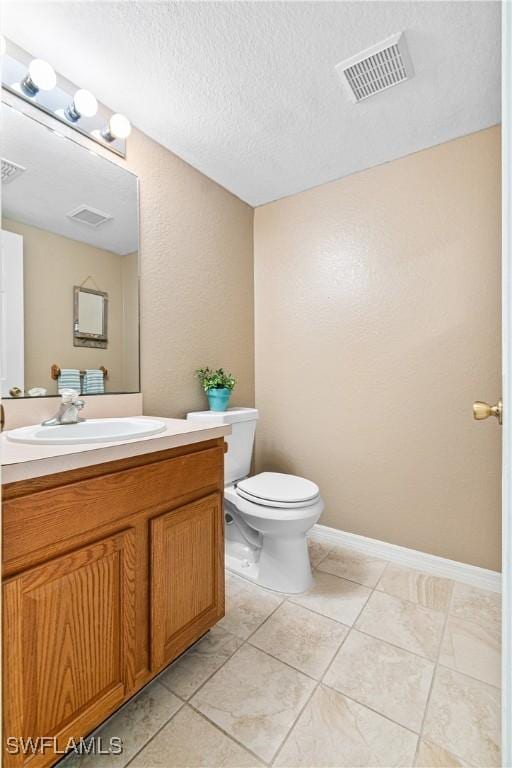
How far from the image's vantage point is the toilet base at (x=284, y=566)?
1757mm

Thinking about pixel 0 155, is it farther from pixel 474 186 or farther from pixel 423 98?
pixel 474 186

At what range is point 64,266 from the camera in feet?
4.89

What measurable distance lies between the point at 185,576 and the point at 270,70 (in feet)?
6.32

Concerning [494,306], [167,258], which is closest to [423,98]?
[494,306]

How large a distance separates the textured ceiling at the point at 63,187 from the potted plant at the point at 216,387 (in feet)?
2.49

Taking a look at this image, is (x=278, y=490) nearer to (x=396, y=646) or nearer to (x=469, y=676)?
(x=396, y=646)

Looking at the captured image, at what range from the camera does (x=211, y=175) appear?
7.10ft

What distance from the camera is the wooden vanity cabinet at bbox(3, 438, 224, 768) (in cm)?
83

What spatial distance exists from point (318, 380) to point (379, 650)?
1.37 metres

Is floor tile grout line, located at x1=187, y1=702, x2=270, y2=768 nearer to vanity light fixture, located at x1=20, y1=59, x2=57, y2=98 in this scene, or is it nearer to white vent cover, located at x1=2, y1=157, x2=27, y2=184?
white vent cover, located at x1=2, y1=157, x2=27, y2=184

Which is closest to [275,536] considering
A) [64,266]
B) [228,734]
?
[228,734]

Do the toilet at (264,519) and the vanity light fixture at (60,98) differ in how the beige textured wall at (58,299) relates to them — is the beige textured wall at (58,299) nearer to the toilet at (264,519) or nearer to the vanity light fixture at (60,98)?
the vanity light fixture at (60,98)

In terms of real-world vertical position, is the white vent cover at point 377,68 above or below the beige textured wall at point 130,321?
above

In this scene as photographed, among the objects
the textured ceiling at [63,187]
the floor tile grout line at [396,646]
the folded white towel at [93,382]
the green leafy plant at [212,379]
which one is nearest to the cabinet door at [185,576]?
the floor tile grout line at [396,646]
